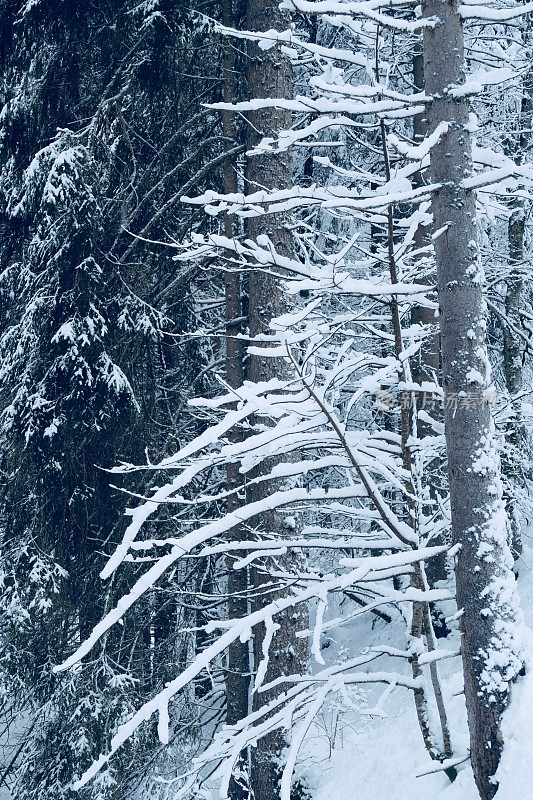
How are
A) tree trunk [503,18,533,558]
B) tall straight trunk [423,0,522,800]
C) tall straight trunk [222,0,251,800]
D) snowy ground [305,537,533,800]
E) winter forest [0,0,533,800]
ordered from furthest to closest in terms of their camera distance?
tree trunk [503,18,533,558] → tall straight trunk [222,0,251,800] → winter forest [0,0,533,800] → tall straight trunk [423,0,522,800] → snowy ground [305,537,533,800]

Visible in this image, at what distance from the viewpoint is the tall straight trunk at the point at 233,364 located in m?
7.52

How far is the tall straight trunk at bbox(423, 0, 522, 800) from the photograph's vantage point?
11.3 feet

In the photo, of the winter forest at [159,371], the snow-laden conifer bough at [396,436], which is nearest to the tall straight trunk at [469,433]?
the snow-laden conifer bough at [396,436]

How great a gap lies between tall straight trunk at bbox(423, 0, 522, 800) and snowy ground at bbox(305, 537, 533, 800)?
0.30ft

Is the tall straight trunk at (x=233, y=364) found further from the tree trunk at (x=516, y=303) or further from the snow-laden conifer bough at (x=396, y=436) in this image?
the snow-laden conifer bough at (x=396, y=436)

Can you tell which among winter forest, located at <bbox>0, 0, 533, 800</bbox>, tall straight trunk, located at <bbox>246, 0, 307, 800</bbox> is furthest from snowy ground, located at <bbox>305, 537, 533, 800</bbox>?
tall straight trunk, located at <bbox>246, 0, 307, 800</bbox>

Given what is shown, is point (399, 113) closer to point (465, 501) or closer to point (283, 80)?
point (465, 501)

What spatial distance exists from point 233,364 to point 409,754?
398cm

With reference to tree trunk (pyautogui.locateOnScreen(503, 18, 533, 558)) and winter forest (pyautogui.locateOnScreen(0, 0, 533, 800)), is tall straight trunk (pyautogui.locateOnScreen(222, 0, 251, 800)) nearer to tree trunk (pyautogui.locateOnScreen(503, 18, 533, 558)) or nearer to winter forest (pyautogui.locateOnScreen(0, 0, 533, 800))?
winter forest (pyautogui.locateOnScreen(0, 0, 533, 800))

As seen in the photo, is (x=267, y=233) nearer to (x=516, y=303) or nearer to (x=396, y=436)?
(x=396, y=436)

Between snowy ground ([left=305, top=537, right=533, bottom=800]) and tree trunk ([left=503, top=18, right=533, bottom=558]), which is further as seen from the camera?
tree trunk ([left=503, top=18, right=533, bottom=558])

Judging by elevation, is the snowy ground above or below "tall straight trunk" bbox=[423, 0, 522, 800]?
below

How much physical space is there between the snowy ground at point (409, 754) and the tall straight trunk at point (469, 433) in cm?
9

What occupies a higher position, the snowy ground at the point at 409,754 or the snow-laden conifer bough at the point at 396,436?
the snow-laden conifer bough at the point at 396,436
